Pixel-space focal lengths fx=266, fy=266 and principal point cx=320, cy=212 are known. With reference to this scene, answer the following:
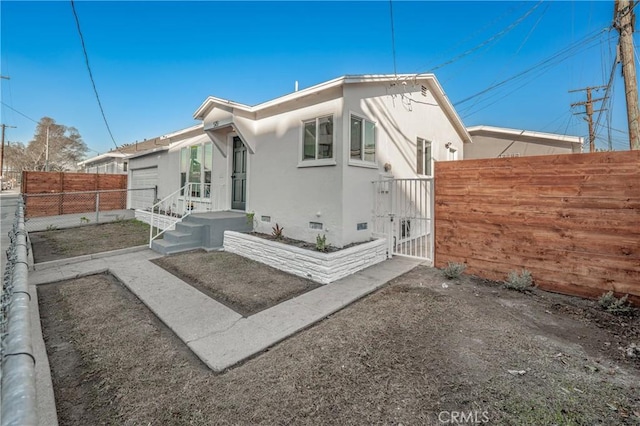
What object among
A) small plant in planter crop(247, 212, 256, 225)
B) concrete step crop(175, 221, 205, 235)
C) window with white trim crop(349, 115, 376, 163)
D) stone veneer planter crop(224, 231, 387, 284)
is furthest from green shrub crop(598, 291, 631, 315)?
concrete step crop(175, 221, 205, 235)

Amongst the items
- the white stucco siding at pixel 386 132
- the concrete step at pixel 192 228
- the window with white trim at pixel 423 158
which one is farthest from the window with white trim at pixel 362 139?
the concrete step at pixel 192 228

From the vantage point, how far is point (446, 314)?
12.6 ft

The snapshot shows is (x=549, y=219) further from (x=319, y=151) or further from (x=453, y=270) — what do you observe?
(x=319, y=151)

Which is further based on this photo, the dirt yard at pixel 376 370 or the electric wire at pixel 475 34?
the electric wire at pixel 475 34

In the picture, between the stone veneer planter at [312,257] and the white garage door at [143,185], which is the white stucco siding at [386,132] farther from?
the white garage door at [143,185]

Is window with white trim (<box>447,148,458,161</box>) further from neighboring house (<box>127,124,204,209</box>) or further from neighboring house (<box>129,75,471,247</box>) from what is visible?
neighboring house (<box>127,124,204,209</box>)

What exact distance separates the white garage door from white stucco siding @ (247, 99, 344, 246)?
8.54 metres

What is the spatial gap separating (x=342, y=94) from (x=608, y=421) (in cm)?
617

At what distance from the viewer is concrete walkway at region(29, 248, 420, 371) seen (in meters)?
3.10

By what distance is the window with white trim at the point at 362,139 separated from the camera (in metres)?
6.41

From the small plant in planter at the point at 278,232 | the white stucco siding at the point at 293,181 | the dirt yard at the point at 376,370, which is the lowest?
the dirt yard at the point at 376,370

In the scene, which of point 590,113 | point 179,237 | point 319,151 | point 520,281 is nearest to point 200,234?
point 179,237

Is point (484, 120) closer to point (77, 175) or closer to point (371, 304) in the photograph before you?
point (371, 304)

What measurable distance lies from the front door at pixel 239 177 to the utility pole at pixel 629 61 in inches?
387
